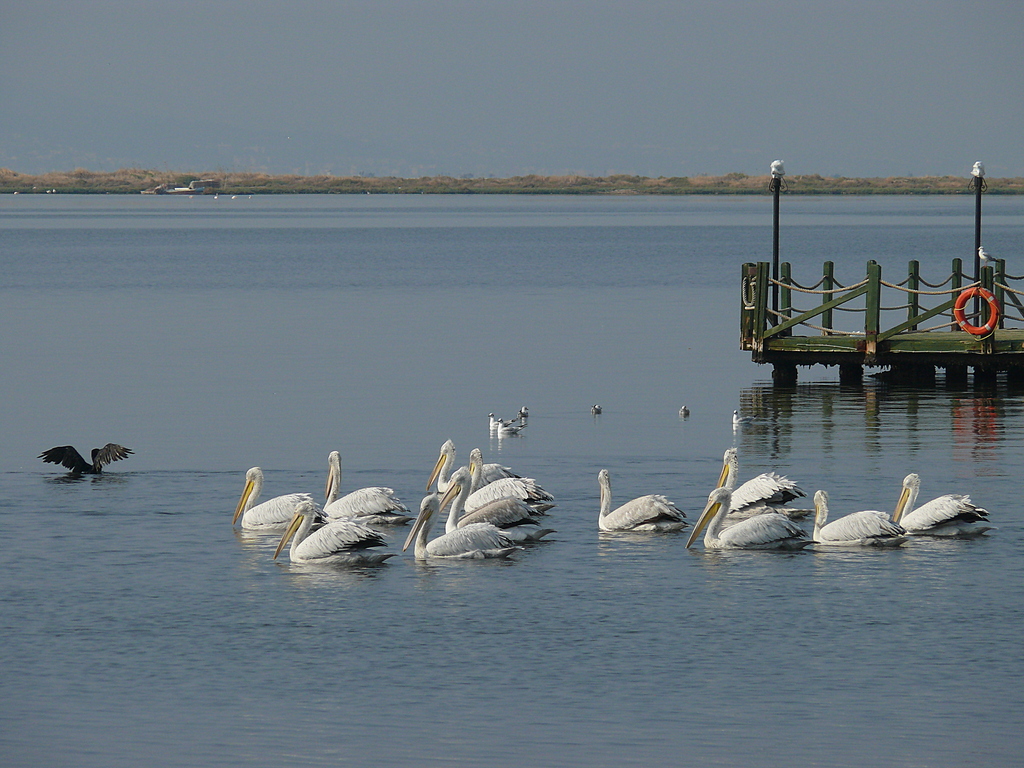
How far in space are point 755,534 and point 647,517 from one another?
115 centimetres

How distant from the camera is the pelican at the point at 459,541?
1485 cm

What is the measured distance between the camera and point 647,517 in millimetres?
15672

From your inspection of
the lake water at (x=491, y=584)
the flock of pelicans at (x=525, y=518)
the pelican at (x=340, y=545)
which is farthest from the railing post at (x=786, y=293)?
the pelican at (x=340, y=545)

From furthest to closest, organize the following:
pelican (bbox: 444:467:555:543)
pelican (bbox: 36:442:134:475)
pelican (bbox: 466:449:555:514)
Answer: pelican (bbox: 36:442:134:475), pelican (bbox: 466:449:555:514), pelican (bbox: 444:467:555:543)

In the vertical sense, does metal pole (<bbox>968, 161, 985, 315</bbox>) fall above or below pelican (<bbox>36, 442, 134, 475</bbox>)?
above

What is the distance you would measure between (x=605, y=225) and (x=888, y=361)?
11726cm

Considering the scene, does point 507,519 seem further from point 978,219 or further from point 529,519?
point 978,219

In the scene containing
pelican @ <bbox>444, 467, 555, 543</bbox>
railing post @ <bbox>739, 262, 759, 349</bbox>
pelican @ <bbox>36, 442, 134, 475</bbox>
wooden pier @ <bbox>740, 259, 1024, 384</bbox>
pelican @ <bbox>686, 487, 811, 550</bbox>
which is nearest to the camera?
pelican @ <bbox>686, 487, 811, 550</bbox>

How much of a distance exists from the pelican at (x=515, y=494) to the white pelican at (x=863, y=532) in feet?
9.33

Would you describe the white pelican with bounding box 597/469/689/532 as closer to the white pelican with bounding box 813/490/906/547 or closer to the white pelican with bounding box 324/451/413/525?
the white pelican with bounding box 813/490/906/547

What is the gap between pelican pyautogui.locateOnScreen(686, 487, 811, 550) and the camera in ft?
49.1

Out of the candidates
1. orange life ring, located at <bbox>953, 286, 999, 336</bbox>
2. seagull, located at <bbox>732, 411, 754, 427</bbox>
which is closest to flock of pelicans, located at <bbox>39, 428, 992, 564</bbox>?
seagull, located at <bbox>732, 411, 754, 427</bbox>

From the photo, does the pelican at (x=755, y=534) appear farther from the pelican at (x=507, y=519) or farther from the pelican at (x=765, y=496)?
the pelican at (x=507, y=519)

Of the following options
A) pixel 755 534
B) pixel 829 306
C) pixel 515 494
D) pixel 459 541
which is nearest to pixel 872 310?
pixel 829 306
